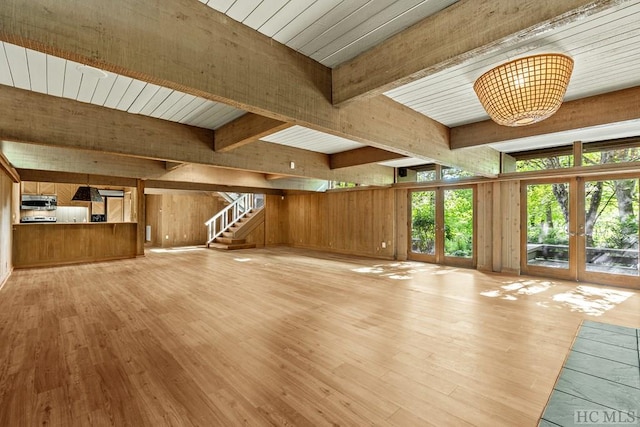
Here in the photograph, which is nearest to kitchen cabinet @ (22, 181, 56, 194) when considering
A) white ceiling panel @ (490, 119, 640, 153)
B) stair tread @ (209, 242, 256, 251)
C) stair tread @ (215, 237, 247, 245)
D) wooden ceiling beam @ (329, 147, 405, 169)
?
stair tread @ (209, 242, 256, 251)

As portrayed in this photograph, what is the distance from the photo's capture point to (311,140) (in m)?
5.15

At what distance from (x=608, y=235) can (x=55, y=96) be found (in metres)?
8.41

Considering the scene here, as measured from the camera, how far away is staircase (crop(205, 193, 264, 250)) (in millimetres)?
10781

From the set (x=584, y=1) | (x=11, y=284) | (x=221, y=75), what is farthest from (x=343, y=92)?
(x=11, y=284)

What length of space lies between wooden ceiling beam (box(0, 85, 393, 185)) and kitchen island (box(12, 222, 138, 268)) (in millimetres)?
5228

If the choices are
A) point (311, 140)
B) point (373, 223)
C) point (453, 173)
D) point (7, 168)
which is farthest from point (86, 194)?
point (453, 173)

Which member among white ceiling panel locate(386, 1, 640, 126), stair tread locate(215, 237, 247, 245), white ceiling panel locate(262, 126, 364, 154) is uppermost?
white ceiling panel locate(262, 126, 364, 154)

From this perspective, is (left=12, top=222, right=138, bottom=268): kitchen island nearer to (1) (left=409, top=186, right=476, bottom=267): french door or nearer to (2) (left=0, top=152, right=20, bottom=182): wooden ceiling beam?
(2) (left=0, top=152, right=20, bottom=182): wooden ceiling beam

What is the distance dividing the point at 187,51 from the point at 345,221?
8.20 meters

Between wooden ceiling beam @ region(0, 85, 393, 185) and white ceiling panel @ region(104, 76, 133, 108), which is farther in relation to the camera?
wooden ceiling beam @ region(0, 85, 393, 185)

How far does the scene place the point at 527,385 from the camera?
205 cm

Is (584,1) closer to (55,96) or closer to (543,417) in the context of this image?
(543,417)

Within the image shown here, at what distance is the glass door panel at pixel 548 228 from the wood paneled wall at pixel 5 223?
9.84m

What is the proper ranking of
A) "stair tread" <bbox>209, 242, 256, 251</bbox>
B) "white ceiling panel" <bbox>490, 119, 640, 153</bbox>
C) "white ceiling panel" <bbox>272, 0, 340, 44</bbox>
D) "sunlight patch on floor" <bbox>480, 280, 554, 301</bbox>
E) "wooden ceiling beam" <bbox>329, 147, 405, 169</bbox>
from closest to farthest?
"white ceiling panel" <bbox>272, 0, 340, 44</bbox>
"white ceiling panel" <bbox>490, 119, 640, 153</bbox>
"sunlight patch on floor" <bbox>480, 280, 554, 301</bbox>
"wooden ceiling beam" <bbox>329, 147, 405, 169</bbox>
"stair tread" <bbox>209, 242, 256, 251</bbox>
